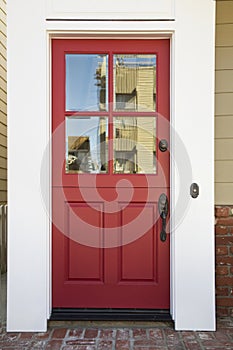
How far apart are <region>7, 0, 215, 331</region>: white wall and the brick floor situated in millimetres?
85

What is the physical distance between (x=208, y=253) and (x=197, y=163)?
25.2 inches

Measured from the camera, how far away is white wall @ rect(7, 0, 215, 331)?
101 inches

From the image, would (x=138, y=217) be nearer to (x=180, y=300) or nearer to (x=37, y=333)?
(x=180, y=300)

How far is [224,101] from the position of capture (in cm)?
284

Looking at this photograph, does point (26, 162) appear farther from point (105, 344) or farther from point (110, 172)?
point (105, 344)

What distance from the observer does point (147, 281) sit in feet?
8.96

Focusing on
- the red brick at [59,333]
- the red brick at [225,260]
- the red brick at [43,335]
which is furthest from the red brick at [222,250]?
the red brick at [43,335]

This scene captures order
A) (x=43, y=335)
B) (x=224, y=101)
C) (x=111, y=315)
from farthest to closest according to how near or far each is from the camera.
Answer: (x=224, y=101) → (x=111, y=315) → (x=43, y=335)

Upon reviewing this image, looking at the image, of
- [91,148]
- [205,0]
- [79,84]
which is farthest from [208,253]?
[205,0]

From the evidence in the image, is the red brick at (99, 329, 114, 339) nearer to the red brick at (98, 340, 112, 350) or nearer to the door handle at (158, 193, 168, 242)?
the red brick at (98, 340, 112, 350)

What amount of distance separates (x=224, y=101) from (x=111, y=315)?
1831mm

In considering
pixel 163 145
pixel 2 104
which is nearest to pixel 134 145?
pixel 163 145

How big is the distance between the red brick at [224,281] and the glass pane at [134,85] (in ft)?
4.68

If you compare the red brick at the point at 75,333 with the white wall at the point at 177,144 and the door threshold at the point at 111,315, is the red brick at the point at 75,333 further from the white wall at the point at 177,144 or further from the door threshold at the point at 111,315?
the white wall at the point at 177,144
